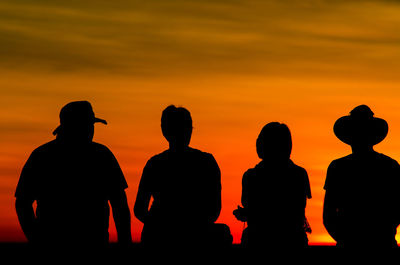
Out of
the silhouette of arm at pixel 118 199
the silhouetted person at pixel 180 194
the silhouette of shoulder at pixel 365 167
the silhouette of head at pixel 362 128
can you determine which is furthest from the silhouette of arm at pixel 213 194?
the silhouette of head at pixel 362 128

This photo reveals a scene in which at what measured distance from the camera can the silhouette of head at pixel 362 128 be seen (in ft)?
26.5

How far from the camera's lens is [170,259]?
8.18 metres

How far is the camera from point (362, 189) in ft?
26.7

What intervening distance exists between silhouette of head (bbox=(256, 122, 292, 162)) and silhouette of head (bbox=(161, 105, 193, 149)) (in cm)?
71

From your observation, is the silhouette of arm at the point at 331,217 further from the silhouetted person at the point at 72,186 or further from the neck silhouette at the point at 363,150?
the silhouetted person at the point at 72,186

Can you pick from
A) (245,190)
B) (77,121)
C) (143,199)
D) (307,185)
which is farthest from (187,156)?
(307,185)

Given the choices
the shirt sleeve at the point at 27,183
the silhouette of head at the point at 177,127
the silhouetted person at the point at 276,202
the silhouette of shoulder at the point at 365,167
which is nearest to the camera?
the shirt sleeve at the point at 27,183

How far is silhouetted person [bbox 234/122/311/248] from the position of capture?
844 cm

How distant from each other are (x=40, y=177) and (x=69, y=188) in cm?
26

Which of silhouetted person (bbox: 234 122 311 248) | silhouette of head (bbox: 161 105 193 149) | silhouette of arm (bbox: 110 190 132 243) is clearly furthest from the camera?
silhouetted person (bbox: 234 122 311 248)

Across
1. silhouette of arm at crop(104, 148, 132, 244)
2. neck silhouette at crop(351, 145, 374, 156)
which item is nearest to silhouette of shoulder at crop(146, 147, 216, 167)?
silhouette of arm at crop(104, 148, 132, 244)

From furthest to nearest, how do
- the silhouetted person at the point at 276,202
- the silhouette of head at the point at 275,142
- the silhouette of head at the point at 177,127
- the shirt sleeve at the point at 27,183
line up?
the silhouetted person at the point at 276,202 → the silhouette of head at the point at 275,142 → the silhouette of head at the point at 177,127 → the shirt sleeve at the point at 27,183

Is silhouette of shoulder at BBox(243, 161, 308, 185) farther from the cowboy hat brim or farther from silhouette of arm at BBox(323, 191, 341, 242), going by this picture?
the cowboy hat brim

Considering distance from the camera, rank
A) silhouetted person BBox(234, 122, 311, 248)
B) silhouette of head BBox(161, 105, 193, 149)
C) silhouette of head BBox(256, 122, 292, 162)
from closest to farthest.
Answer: silhouette of head BBox(161, 105, 193, 149) < silhouette of head BBox(256, 122, 292, 162) < silhouetted person BBox(234, 122, 311, 248)
